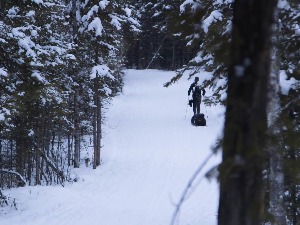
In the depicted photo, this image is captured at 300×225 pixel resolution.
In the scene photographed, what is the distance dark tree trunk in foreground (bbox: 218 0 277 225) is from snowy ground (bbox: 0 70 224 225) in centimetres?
28

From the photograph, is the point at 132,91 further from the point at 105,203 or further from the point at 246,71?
the point at 246,71

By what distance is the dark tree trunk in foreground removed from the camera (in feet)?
6.98

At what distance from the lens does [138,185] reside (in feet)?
→ 45.6

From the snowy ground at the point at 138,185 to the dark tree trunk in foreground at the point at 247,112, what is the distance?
28cm

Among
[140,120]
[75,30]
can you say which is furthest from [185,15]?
[140,120]

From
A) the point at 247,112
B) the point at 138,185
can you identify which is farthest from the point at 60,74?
the point at 247,112

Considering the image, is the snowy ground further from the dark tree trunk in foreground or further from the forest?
the forest

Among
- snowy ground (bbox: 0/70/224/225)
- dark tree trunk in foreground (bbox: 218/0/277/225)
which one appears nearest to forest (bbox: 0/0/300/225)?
snowy ground (bbox: 0/70/224/225)

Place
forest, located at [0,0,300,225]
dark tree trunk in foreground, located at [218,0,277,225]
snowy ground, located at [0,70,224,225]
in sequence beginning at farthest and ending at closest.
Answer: snowy ground, located at [0,70,224,225]
forest, located at [0,0,300,225]
dark tree trunk in foreground, located at [218,0,277,225]

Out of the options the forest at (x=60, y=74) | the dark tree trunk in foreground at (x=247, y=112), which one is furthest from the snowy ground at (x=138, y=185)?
the forest at (x=60, y=74)

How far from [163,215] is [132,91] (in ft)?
107

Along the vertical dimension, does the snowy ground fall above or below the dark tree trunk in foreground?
below

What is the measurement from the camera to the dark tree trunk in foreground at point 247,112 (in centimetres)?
213

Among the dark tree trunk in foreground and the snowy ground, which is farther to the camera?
the snowy ground
